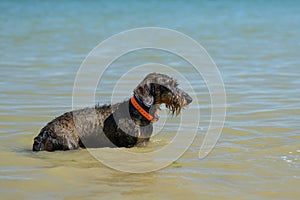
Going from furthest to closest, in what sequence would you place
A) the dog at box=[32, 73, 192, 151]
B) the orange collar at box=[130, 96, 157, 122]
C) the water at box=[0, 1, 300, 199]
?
the orange collar at box=[130, 96, 157, 122] → the dog at box=[32, 73, 192, 151] → the water at box=[0, 1, 300, 199]

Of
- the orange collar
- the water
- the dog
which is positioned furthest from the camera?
the orange collar

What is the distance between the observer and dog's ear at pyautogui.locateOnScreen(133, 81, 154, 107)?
965 centimetres

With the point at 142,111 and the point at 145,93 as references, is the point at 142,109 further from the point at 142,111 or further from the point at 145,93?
the point at 145,93

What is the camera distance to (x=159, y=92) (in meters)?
9.80

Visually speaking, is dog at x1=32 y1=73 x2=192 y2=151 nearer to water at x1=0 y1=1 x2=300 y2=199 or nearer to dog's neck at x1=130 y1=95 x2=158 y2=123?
dog's neck at x1=130 y1=95 x2=158 y2=123

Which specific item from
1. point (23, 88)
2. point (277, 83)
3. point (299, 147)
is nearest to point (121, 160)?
point (299, 147)

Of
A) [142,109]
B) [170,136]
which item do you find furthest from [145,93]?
[170,136]

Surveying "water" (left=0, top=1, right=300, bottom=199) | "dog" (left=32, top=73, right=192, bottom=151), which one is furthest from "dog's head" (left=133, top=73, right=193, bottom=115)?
"water" (left=0, top=1, right=300, bottom=199)

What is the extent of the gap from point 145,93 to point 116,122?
663mm

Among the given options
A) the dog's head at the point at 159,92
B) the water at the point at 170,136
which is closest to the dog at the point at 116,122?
the dog's head at the point at 159,92

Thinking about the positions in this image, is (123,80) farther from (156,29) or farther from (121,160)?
(156,29)

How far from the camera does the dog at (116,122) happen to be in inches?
371

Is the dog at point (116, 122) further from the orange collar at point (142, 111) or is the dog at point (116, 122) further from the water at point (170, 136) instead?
the water at point (170, 136)

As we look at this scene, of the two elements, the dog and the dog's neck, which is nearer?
the dog
